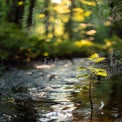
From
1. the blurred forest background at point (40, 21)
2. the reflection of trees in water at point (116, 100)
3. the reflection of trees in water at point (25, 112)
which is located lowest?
the reflection of trees in water at point (116, 100)

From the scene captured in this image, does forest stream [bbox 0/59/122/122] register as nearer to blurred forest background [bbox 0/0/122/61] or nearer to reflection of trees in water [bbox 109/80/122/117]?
reflection of trees in water [bbox 109/80/122/117]

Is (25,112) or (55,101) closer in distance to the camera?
(25,112)

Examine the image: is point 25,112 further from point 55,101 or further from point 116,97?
point 116,97

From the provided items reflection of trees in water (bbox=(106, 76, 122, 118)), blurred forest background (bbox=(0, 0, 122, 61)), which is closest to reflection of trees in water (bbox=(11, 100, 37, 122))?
reflection of trees in water (bbox=(106, 76, 122, 118))

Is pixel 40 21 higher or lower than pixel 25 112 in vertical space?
higher

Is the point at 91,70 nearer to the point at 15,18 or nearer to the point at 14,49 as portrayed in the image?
the point at 14,49

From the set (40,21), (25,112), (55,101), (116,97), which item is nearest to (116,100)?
(116,97)

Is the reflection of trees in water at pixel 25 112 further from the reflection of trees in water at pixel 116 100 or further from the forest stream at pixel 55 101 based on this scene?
the reflection of trees in water at pixel 116 100

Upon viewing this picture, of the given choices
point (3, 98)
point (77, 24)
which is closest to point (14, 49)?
point (3, 98)

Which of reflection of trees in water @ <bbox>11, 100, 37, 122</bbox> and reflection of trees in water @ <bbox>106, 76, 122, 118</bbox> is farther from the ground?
reflection of trees in water @ <bbox>11, 100, 37, 122</bbox>

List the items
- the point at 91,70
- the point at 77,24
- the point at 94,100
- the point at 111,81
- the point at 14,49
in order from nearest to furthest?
the point at 91,70, the point at 94,100, the point at 111,81, the point at 14,49, the point at 77,24

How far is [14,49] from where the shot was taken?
14125mm

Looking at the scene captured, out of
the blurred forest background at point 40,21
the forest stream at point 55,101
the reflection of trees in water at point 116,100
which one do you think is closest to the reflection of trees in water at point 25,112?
the forest stream at point 55,101

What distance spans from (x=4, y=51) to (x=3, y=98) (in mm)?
6250
